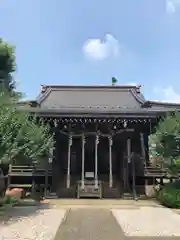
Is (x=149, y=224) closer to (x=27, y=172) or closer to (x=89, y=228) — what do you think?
(x=89, y=228)

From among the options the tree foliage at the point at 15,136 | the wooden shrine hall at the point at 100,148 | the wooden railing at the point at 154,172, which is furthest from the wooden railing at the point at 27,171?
the wooden railing at the point at 154,172

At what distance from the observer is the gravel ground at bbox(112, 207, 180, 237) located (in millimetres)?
6108

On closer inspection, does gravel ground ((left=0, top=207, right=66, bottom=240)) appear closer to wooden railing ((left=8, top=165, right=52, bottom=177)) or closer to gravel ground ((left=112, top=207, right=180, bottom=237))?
gravel ground ((left=112, top=207, right=180, bottom=237))

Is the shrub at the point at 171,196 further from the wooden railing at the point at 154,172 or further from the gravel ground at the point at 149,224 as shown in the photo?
the wooden railing at the point at 154,172

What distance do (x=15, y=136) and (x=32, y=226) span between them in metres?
3.93

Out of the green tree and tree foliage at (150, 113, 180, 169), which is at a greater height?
the green tree

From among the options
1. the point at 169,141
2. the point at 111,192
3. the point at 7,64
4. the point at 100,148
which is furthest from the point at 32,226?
the point at 7,64

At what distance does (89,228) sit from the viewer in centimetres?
659

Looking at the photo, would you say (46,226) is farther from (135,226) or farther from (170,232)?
(170,232)

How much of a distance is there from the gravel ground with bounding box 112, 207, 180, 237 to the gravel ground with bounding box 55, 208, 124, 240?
252 mm

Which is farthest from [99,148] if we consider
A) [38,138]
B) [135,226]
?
[135,226]

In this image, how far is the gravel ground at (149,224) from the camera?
611cm

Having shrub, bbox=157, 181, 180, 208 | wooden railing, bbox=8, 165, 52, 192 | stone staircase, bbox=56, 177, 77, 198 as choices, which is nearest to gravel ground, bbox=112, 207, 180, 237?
shrub, bbox=157, 181, 180, 208

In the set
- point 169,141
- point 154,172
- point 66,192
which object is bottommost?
point 66,192
